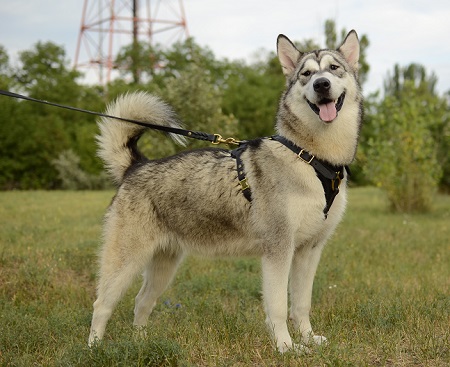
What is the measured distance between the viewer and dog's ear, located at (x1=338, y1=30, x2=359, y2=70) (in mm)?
4277

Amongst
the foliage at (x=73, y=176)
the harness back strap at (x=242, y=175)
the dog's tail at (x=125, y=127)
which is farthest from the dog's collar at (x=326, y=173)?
the foliage at (x=73, y=176)

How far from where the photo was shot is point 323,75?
380 centimetres

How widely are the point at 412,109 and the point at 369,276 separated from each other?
722cm

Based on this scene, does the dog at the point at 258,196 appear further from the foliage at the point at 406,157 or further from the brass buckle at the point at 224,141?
the foliage at the point at 406,157

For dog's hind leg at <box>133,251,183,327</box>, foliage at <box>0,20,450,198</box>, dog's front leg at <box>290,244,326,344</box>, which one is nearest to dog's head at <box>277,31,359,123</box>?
dog's front leg at <box>290,244,326,344</box>

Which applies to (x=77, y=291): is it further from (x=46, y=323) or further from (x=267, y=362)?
(x=267, y=362)

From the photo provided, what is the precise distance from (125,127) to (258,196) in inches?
58.0

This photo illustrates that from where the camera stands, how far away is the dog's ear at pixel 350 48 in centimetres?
428

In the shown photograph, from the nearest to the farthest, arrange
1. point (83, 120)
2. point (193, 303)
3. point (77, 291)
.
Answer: point (193, 303) < point (77, 291) < point (83, 120)

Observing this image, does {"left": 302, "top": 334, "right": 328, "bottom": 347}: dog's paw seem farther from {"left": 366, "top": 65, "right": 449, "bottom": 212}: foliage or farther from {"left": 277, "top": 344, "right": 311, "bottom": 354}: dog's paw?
{"left": 366, "top": 65, "right": 449, "bottom": 212}: foliage

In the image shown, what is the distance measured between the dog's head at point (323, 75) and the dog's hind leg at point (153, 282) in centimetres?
178

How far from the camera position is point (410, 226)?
10625mm

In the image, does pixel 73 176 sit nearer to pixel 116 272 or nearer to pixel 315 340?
pixel 116 272

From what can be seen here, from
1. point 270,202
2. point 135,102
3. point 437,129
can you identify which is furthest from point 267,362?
point 437,129
